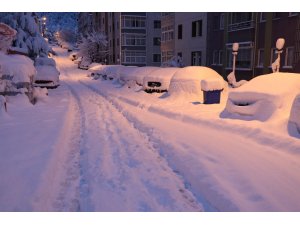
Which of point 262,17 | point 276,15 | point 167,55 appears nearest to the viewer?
point 276,15

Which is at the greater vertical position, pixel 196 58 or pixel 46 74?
pixel 196 58

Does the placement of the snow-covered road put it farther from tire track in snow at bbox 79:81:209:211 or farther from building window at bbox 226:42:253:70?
building window at bbox 226:42:253:70

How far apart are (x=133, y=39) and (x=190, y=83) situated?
34.3 m

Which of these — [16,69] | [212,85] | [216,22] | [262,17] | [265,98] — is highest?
[216,22]

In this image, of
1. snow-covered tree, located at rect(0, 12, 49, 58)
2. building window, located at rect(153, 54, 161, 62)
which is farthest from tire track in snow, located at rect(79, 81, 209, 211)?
building window, located at rect(153, 54, 161, 62)

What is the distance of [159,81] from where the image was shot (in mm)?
14320

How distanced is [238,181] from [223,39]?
20.5 metres

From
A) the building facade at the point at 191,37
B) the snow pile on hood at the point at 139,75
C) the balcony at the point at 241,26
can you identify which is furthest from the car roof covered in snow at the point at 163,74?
the building facade at the point at 191,37

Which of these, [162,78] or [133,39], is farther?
[133,39]

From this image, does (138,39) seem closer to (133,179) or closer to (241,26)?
(241,26)

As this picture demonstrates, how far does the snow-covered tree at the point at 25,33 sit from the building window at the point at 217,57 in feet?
49.2

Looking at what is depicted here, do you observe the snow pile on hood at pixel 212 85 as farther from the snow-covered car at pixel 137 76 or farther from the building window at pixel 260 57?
the building window at pixel 260 57

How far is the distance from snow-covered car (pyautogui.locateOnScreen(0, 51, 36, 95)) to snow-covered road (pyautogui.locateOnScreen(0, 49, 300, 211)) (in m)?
3.63

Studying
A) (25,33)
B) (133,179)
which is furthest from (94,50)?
(133,179)
